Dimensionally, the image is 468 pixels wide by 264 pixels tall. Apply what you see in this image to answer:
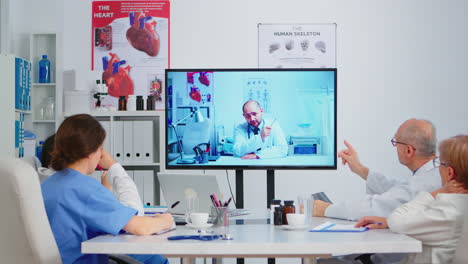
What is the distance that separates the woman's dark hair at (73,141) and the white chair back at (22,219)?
1.02 ft

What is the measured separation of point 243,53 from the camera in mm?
4875

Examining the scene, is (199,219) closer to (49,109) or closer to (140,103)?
(140,103)

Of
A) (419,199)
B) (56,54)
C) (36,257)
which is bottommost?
(36,257)

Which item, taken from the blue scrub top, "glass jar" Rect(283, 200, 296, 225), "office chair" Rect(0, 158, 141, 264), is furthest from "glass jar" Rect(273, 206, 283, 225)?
"office chair" Rect(0, 158, 141, 264)

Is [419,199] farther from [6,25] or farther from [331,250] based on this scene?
A: [6,25]

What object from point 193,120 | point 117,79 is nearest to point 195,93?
point 193,120

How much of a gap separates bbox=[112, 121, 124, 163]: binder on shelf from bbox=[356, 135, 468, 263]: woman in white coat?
2.60m

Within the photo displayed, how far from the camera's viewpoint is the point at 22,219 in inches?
72.4

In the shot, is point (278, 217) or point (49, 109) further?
point (49, 109)

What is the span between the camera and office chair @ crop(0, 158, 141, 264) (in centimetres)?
181

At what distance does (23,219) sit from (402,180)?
171 cm

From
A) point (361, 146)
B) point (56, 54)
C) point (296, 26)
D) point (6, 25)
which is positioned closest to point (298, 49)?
point (296, 26)

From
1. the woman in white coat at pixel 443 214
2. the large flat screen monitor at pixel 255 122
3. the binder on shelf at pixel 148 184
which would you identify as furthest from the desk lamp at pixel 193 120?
the woman in white coat at pixel 443 214

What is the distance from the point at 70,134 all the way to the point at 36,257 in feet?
1.62
